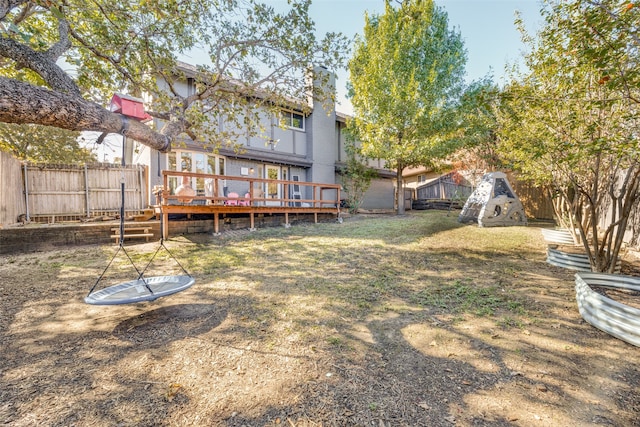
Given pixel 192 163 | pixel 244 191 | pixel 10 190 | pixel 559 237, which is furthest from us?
Result: pixel 244 191

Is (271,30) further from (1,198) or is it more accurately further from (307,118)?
(307,118)

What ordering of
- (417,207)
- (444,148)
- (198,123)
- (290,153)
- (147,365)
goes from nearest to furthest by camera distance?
(147,365) → (198,123) → (444,148) → (290,153) → (417,207)

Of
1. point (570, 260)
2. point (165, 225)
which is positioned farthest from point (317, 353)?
point (165, 225)

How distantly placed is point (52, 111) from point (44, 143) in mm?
18745

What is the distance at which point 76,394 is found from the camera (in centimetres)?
217

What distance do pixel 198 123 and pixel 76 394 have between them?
17.8 ft

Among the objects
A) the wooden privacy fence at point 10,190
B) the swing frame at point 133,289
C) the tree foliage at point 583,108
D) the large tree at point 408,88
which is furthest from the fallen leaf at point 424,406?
the large tree at point 408,88

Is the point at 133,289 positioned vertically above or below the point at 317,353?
above

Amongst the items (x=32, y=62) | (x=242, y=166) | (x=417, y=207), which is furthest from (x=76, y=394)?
(x=417, y=207)

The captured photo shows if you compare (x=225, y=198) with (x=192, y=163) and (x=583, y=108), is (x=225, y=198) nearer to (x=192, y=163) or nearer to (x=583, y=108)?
(x=192, y=163)

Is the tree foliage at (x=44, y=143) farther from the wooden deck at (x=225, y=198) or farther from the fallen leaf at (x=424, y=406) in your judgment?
the fallen leaf at (x=424, y=406)

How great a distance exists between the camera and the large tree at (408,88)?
494 inches

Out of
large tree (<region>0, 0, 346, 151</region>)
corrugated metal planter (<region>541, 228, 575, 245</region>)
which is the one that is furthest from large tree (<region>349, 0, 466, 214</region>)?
large tree (<region>0, 0, 346, 151</region>)

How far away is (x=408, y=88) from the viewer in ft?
39.9
